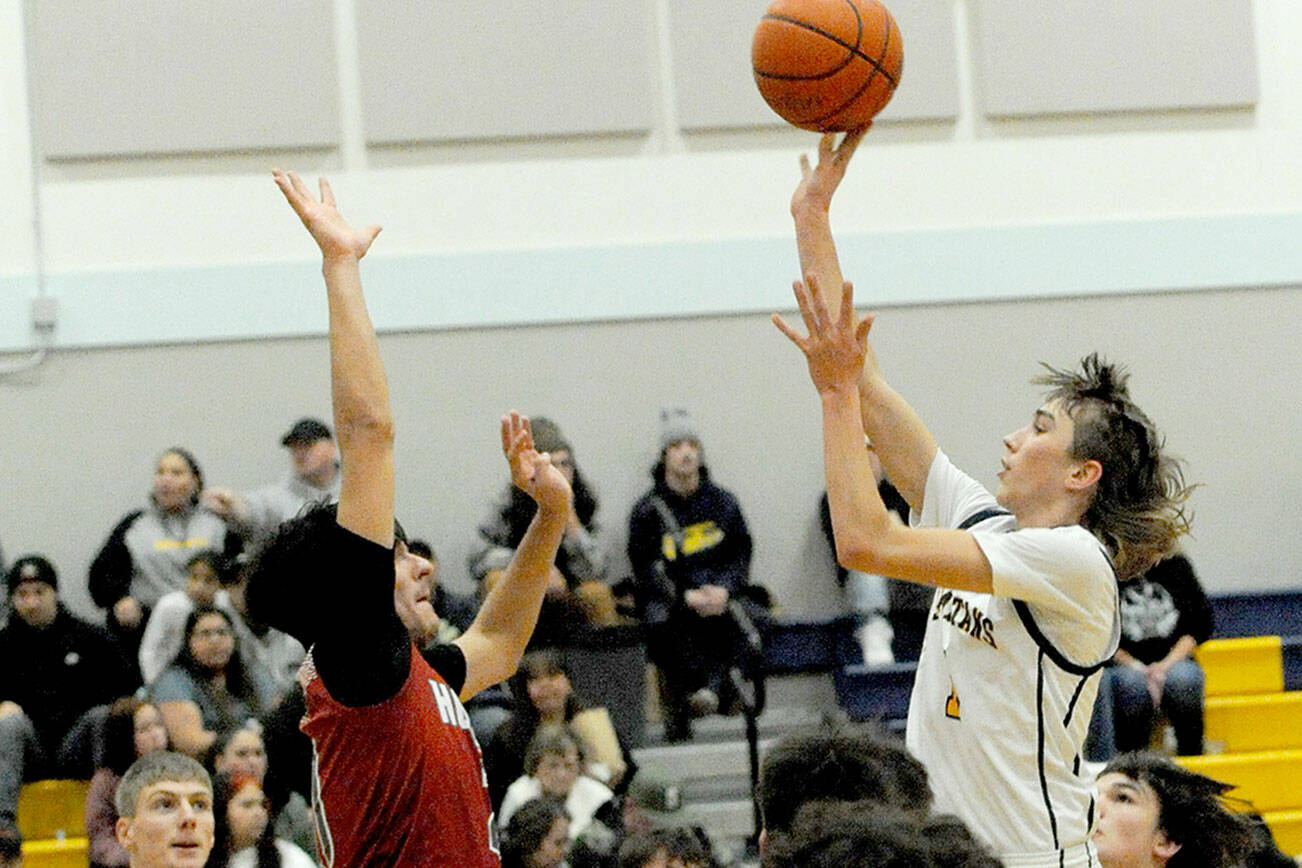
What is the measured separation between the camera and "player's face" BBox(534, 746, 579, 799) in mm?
6457

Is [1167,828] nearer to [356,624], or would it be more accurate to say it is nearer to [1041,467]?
[1041,467]

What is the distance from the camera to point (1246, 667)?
8.31m

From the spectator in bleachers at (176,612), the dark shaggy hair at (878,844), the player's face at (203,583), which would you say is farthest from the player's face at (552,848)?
the dark shaggy hair at (878,844)

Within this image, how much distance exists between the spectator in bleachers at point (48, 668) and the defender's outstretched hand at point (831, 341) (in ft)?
17.0

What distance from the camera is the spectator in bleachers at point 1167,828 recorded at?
3.99 m

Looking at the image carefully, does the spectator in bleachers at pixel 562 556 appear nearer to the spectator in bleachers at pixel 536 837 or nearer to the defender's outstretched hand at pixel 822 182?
the spectator in bleachers at pixel 536 837

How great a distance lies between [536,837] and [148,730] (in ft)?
5.72

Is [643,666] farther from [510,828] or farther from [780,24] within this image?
[780,24]

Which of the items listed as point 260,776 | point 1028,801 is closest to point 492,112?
point 260,776

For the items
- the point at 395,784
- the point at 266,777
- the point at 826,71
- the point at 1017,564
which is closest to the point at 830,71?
the point at 826,71

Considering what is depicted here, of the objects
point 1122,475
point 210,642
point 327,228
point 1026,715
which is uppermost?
point 327,228

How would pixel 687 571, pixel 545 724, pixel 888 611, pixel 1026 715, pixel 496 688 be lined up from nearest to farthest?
1. pixel 1026 715
2. pixel 545 724
3. pixel 496 688
4. pixel 687 571
5. pixel 888 611

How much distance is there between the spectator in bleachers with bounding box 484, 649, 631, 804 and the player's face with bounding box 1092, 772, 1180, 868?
9.77ft

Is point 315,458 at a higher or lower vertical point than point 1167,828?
higher
